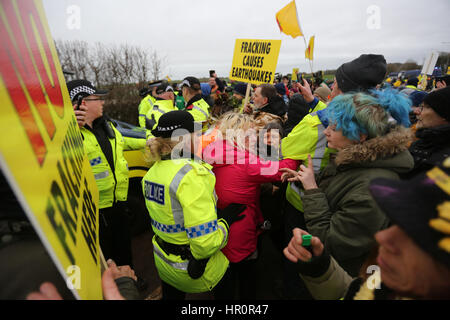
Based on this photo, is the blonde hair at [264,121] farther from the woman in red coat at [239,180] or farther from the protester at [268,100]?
the woman in red coat at [239,180]

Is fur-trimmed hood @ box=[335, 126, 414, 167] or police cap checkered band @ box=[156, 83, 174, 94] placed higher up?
fur-trimmed hood @ box=[335, 126, 414, 167]

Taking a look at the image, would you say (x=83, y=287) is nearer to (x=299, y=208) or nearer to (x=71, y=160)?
(x=71, y=160)

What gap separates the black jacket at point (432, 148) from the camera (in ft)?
7.47

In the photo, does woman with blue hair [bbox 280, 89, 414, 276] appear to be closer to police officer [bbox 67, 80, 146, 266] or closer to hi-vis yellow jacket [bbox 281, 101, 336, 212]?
hi-vis yellow jacket [bbox 281, 101, 336, 212]

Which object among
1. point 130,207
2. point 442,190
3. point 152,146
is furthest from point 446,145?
point 130,207

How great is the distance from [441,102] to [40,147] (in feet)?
10.4

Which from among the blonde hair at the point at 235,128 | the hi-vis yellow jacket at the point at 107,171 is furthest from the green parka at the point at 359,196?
the hi-vis yellow jacket at the point at 107,171

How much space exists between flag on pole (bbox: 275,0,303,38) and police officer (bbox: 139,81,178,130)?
2.76 meters

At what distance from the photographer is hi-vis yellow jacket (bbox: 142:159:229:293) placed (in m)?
1.51

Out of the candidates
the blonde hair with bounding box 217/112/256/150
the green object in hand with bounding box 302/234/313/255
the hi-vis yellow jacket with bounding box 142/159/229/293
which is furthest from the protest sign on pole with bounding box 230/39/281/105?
the green object in hand with bounding box 302/234/313/255

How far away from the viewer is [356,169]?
1.56 meters

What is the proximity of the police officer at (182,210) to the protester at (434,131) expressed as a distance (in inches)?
78.6

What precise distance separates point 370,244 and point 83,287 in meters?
1.55
